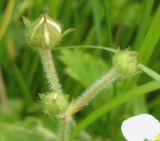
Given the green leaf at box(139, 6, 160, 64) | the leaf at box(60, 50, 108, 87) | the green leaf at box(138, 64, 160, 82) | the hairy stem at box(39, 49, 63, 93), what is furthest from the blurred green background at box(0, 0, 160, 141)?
the hairy stem at box(39, 49, 63, 93)

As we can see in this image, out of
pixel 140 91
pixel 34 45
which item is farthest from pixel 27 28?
→ pixel 140 91

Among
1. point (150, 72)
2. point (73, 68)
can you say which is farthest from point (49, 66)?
point (73, 68)

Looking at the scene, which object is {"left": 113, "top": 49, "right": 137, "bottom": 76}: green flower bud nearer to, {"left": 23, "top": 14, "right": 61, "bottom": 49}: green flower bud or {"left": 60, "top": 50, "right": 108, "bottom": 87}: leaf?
{"left": 23, "top": 14, "right": 61, "bottom": 49}: green flower bud

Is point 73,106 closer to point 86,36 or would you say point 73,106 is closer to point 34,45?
point 34,45

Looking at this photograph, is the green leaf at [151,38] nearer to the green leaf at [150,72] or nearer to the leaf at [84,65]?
the green leaf at [150,72]

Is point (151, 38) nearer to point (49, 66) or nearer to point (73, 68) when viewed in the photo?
point (49, 66)

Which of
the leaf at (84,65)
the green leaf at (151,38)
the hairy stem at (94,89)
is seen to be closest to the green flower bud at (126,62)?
the hairy stem at (94,89)
